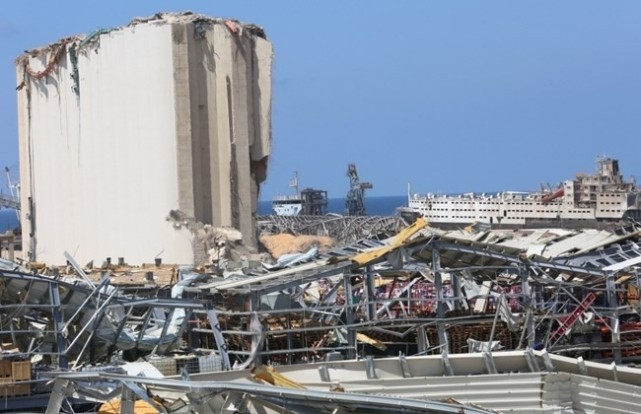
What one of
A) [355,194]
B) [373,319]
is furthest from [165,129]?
[355,194]

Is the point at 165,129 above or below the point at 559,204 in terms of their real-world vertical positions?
above

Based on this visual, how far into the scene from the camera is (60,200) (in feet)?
142

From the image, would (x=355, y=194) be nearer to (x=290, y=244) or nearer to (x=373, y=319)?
(x=290, y=244)

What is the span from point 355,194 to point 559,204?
17031mm

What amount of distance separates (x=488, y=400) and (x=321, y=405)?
4569 mm

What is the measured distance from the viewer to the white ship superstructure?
76875mm

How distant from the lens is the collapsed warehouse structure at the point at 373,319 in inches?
779

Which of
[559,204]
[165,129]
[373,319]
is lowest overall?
[373,319]

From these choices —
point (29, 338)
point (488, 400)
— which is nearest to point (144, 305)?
point (29, 338)

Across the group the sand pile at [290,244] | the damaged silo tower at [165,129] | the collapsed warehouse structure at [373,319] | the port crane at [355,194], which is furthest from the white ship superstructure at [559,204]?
the collapsed warehouse structure at [373,319]

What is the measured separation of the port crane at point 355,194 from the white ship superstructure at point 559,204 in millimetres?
3565

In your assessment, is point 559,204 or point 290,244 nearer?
point 290,244

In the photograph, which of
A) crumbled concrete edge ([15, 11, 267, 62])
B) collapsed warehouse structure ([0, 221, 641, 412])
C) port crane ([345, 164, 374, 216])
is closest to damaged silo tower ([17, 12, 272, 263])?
crumbled concrete edge ([15, 11, 267, 62])

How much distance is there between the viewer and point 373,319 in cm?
2233
